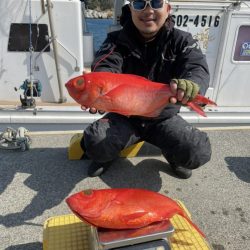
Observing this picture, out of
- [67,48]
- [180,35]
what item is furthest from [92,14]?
[180,35]

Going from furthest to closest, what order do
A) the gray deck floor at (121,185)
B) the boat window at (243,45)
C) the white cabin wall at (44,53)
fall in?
the boat window at (243,45)
the white cabin wall at (44,53)
the gray deck floor at (121,185)

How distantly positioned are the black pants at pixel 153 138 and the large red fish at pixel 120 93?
0.69 metres

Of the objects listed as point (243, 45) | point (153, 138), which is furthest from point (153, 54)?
point (243, 45)

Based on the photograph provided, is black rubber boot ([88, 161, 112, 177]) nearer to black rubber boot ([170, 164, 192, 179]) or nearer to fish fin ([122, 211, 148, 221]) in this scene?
black rubber boot ([170, 164, 192, 179])

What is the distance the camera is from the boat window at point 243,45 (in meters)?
3.91

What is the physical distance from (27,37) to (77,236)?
2638 millimetres

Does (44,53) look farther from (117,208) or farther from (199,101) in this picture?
(117,208)

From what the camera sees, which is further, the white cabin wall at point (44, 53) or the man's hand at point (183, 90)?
the white cabin wall at point (44, 53)

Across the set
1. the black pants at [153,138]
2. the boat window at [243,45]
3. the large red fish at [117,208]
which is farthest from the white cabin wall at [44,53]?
the large red fish at [117,208]

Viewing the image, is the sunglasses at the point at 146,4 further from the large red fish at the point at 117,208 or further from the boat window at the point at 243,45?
the boat window at the point at 243,45

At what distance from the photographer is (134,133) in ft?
8.28

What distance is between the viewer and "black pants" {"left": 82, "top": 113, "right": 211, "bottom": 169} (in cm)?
236

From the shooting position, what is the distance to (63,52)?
382cm

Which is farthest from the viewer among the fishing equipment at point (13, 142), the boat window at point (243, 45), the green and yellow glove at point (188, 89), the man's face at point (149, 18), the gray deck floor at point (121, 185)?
the boat window at point (243, 45)
